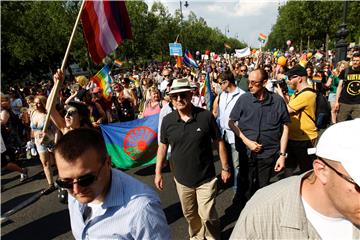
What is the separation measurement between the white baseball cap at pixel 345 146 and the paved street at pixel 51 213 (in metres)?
2.71

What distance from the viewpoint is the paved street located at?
156 inches

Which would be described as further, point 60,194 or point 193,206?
point 60,194

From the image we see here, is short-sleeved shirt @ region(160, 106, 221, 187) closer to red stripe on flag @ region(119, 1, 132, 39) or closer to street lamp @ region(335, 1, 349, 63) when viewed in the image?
red stripe on flag @ region(119, 1, 132, 39)

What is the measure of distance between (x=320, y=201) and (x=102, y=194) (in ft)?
3.58

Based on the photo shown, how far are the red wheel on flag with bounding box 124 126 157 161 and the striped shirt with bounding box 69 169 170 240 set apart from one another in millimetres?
4009

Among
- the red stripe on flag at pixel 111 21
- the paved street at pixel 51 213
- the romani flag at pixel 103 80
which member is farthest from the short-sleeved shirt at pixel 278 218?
the romani flag at pixel 103 80

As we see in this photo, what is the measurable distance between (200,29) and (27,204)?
171 feet

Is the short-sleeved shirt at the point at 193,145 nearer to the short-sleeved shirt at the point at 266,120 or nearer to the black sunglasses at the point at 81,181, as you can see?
the short-sleeved shirt at the point at 266,120

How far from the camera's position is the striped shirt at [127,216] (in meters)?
1.53

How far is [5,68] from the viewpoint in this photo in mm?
33156

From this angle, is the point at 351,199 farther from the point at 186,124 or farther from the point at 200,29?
the point at 200,29

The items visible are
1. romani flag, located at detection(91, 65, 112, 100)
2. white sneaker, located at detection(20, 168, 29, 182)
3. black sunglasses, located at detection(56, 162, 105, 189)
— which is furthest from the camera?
romani flag, located at detection(91, 65, 112, 100)

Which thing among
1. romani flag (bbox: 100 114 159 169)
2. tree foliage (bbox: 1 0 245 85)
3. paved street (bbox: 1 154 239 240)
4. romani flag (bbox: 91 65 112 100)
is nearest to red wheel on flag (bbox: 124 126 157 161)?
romani flag (bbox: 100 114 159 169)

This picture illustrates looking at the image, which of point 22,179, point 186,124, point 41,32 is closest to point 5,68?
point 41,32
